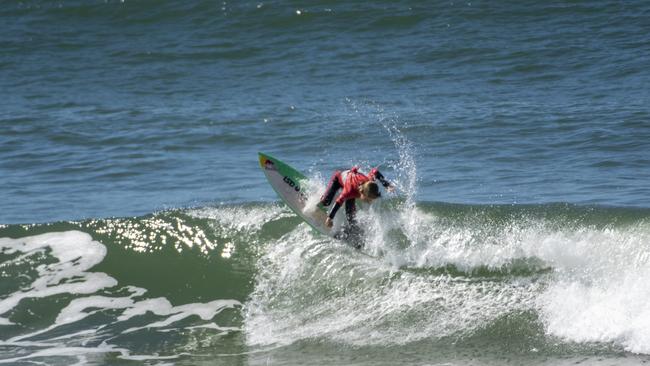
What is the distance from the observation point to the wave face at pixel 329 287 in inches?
372

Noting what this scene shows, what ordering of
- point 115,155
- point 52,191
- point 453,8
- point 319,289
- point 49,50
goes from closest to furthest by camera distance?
point 319,289 → point 52,191 → point 115,155 → point 453,8 → point 49,50

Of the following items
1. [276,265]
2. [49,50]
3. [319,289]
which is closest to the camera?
[319,289]

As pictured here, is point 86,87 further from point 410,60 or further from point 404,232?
point 404,232

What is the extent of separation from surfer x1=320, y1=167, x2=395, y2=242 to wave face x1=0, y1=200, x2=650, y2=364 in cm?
26

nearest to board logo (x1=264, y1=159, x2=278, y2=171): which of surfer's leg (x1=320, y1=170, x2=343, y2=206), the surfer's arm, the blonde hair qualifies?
surfer's leg (x1=320, y1=170, x2=343, y2=206)

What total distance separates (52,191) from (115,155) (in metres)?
2.12

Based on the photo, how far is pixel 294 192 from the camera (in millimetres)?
12195

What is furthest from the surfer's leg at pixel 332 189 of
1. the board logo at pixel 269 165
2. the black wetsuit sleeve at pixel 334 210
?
the board logo at pixel 269 165

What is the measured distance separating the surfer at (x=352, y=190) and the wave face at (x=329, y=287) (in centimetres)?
26

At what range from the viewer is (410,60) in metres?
22.0

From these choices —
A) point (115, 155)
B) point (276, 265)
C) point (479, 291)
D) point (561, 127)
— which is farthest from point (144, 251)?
point (561, 127)

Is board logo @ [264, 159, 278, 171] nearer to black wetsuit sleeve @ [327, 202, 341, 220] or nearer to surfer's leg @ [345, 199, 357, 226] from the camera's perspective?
surfer's leg @ [345, 199, 357, 226]

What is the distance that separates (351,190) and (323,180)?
360 centimetres

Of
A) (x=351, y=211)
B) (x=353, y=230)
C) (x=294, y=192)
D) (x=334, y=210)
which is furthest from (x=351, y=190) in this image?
(x=294, y=192)
